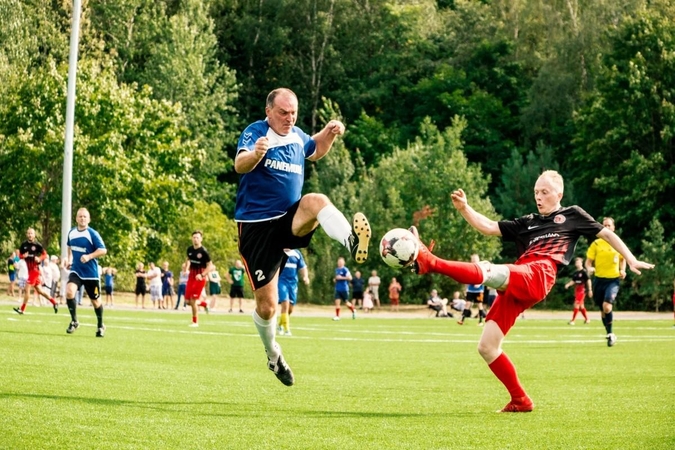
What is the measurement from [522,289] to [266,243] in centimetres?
242

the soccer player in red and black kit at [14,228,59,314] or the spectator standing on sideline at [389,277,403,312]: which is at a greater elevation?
the soccer player in red and black kit at [14,228,59,314]

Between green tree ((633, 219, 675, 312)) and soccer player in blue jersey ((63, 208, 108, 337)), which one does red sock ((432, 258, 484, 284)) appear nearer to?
soccer player in blue jersey ((63, 208, 108, 337))

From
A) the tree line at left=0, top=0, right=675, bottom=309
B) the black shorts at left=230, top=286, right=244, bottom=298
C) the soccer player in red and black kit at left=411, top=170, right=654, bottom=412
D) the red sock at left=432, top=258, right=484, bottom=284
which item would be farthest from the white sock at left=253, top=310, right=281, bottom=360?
the tree line at left=0, top=0, right=675, bottom=309

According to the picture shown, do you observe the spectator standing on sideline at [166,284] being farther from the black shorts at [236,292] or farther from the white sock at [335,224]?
the white sock at [335,224]

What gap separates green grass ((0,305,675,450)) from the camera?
7.53 meters

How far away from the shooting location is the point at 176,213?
2012 inches

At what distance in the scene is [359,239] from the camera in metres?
8.45

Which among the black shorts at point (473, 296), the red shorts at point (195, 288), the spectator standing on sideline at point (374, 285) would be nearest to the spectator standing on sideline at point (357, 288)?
the spectator standing on sideline at point (374, 285)

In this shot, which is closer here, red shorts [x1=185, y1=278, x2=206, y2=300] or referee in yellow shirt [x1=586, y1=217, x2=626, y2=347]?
referee in yellow shirt [x1=586, y1=217, x2=626, y2=347]

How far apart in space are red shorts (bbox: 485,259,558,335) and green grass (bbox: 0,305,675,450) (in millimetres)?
904

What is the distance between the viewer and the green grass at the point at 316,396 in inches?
297

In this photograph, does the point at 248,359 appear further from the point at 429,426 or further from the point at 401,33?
the point at 401,33

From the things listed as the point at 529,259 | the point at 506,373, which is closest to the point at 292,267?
the point at 506,373

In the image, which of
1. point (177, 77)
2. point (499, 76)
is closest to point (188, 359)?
point (177, 77)
